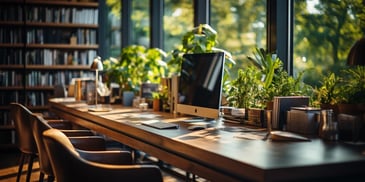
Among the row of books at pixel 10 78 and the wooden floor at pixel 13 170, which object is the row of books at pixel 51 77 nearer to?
the row of books at pixel 10 78

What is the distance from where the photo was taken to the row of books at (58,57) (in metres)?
7.76

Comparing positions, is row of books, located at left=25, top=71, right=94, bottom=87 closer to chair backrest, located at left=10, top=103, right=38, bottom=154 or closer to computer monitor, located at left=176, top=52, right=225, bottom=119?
chair backrest, located at left=10, top=103, right=38, bottom=154

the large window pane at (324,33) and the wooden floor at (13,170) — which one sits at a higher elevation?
the large window pane at (324,33)

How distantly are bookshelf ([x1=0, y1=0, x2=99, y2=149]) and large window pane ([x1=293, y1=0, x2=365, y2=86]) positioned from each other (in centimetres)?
449

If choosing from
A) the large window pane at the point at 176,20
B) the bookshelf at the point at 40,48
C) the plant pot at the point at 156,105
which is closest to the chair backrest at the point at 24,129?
the plant pot at the point at 156,105

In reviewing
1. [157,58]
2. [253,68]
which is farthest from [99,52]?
[253,68]

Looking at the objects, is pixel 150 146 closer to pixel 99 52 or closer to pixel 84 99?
pixel 84 99

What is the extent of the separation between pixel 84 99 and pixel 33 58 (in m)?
1.93

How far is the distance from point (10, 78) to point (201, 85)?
4.84m

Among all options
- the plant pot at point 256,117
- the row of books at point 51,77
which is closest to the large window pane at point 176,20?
the row of books at point 51,77

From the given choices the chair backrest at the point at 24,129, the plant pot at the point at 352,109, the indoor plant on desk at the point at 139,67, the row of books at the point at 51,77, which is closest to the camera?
the plant pot at the point at 352,109

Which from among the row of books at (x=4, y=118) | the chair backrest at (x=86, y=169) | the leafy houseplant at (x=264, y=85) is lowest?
the row of books at (x=4, y=118)

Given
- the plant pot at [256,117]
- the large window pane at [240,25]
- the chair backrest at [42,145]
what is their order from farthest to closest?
the large window pane at [240,25], the chair backrest at [42,145], the plant pot at [256,117]

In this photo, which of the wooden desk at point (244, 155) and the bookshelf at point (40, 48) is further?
the bookshelf at point (40, 48)
